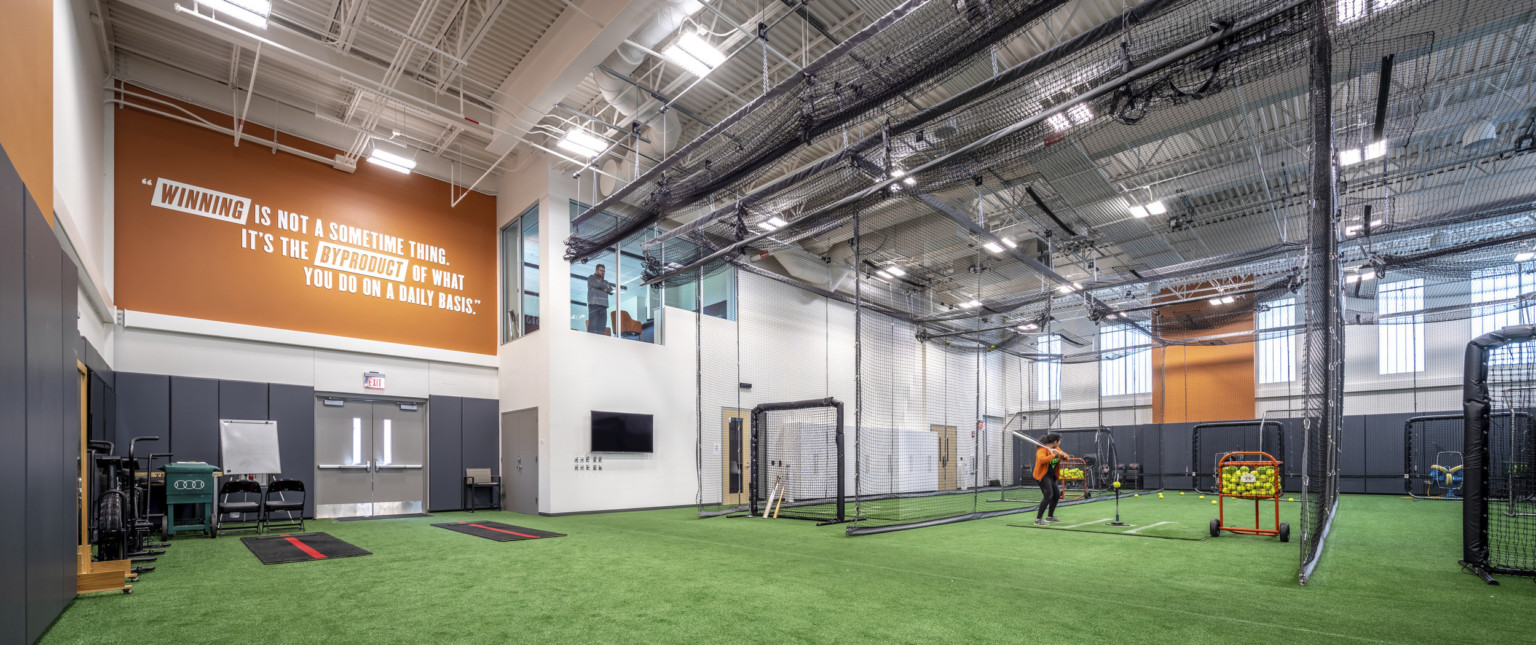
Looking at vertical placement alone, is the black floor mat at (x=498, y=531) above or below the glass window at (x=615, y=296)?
below

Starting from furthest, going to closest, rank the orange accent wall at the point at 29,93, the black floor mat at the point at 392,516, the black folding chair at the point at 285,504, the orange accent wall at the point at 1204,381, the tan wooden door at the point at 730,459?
1. the orange accent wall at the point at 1204,381
2. the tan wooden door at the point at 730,459
3. the black floor mat at the point at 392,516
4. the black folding chair at the point at 285,504
5. the orange accent wall at the point at 29,93

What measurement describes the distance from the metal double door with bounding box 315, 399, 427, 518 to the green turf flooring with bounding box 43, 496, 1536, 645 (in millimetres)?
3623

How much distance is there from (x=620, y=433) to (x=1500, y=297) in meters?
16.8

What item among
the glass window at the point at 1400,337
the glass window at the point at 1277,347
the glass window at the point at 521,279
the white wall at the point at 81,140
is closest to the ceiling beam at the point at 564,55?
the glass window at the point at 521,279

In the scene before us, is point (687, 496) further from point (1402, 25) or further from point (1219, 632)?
point (1402, 25)

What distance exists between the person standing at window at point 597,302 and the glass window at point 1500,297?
14.2m

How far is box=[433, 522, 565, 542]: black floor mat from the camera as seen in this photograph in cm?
834

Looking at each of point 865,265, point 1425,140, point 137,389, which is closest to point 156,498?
point 137,389

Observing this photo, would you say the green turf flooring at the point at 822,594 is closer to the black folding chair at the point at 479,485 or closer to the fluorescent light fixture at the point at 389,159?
the black folding chair at the point at 479,485

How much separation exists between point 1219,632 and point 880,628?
1.79 m

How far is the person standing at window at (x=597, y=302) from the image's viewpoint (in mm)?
12977

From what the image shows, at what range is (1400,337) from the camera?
16281mm

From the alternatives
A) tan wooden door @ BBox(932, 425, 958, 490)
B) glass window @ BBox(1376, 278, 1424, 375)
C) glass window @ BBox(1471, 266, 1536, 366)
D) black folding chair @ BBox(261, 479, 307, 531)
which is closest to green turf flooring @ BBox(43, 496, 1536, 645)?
black folding chair @ BBox(261, 479, 307, 531)

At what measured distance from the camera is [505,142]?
38.6 ft
